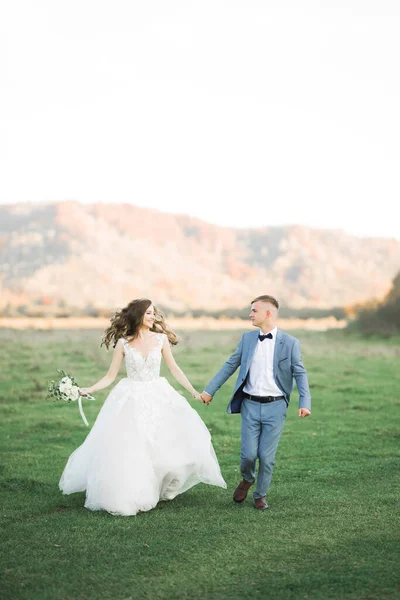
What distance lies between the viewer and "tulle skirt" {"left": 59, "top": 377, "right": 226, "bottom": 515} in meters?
8.53

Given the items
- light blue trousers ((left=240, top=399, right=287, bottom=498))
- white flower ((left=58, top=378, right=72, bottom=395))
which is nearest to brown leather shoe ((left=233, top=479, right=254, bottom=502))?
light blue trousers ((left=240, top=399, right=287, bottom=498))

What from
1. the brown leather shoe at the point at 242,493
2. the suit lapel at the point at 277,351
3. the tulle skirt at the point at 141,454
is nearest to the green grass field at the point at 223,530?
the brown leather shoe at the point at 242,493

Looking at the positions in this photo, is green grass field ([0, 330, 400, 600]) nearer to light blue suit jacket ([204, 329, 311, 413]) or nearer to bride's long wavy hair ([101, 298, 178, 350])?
light blue suit jacket ([204, 329, 311, 413])

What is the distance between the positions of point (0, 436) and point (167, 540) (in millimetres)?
8476

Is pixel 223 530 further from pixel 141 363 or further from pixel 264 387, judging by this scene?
pixel 141 363

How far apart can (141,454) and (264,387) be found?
1.61 meters

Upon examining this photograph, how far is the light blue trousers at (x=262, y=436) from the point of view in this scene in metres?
8.78

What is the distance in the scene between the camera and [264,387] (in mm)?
8875

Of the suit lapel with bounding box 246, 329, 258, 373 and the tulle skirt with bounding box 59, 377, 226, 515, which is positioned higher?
the suit lapel with bounding box 246, 329, 258, 373

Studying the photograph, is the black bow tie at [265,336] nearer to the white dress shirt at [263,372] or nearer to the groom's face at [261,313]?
the white dress shirt at [263,372]

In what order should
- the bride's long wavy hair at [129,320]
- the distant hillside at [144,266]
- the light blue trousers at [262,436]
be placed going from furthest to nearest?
the distant hillside at [144,266] < the bride's long wavy hair at [129,320] < the light blue trousers at [262,436]

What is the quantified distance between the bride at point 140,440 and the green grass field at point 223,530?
28 cm

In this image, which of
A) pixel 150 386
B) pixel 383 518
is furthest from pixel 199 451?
pixel 383 518

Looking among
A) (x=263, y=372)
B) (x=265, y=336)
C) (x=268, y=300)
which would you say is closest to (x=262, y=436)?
(x=263, y=372)
